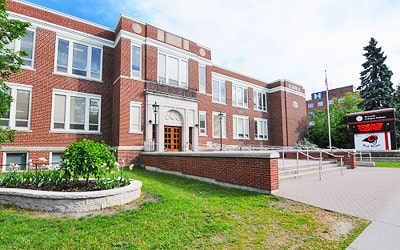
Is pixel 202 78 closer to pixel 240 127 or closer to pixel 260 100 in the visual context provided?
pixel 240 127

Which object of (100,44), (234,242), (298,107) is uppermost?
(100,44)

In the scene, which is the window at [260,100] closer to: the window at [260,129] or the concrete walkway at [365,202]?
the window at [260,129]

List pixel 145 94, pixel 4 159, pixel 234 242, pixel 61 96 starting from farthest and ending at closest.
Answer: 1. pixel 145 94
2. pixel 61 96
3. pixel 4 159
4. pixel 234 242

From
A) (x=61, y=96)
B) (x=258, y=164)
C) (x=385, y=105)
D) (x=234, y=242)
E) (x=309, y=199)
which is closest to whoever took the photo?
(x=234, y=242)

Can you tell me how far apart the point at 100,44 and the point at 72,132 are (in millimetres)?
6647

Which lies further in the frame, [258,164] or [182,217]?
[258,164]

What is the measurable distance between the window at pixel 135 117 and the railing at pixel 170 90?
4.79 ft

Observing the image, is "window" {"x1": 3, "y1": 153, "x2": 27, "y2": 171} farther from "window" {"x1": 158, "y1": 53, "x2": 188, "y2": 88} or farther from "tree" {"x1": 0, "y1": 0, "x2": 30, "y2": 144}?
"window" {"x1": 158, "y1": 53, "x2": 188, "y2": 88}

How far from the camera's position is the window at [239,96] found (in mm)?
25312

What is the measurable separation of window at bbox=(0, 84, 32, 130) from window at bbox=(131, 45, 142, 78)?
20.6 feet

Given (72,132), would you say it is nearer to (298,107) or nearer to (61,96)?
(61,96)

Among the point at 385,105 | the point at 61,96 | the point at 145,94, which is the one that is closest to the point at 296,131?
the point at 385,105

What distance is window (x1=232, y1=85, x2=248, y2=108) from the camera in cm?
2531

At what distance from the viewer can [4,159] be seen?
12.2 metres
